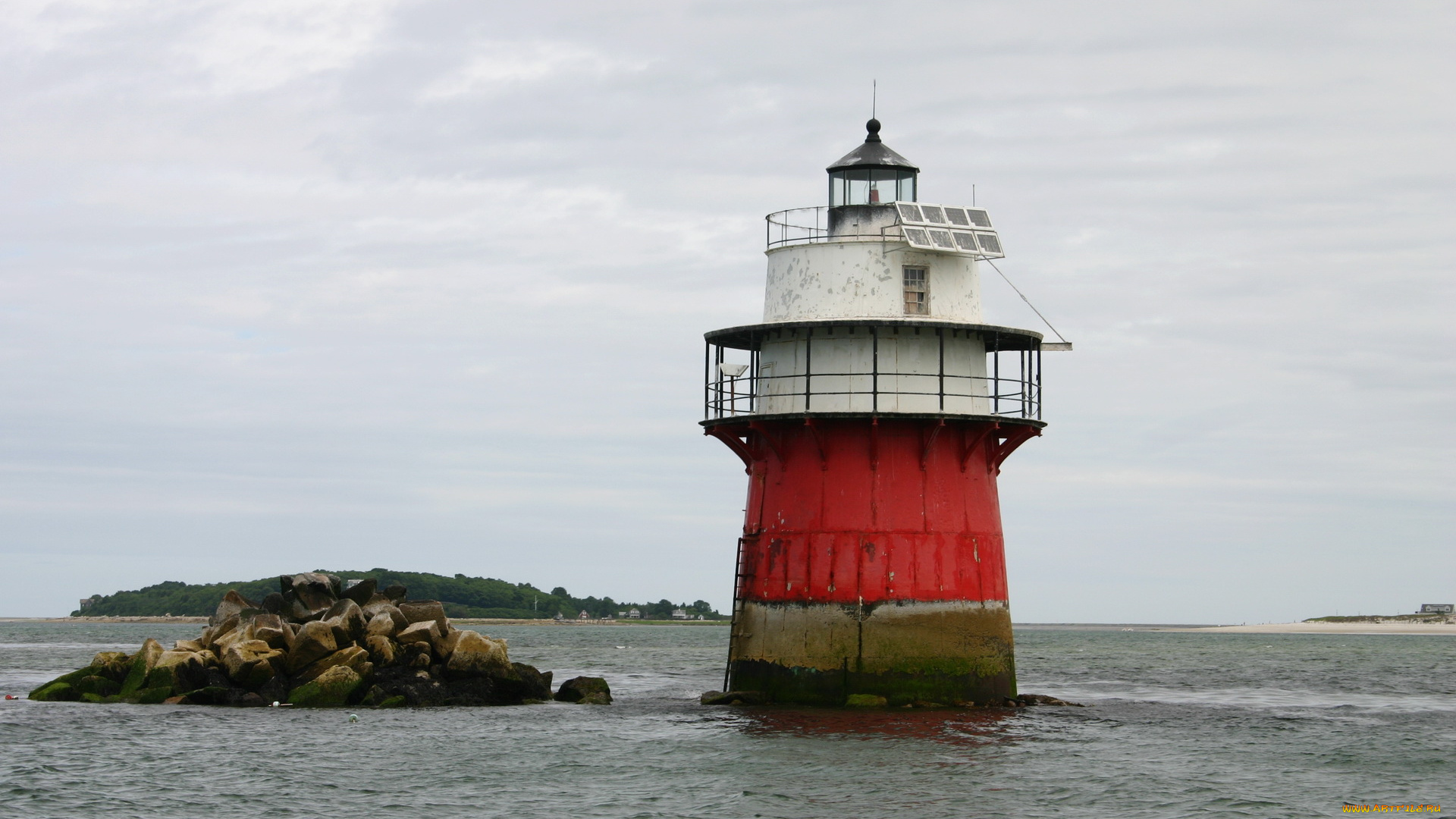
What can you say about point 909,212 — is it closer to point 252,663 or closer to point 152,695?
point 252,663

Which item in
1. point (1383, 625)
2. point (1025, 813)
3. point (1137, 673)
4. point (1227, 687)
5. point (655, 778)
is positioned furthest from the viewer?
point (1383, 625)

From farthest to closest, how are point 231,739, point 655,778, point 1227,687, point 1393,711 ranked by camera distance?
point 1227,687 < point 1393,711 < point 231,739 < point 655,778

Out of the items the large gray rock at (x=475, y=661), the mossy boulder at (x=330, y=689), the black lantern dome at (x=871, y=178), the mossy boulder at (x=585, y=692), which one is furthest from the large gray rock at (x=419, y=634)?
the black lantern dome at (x=871, y=178)

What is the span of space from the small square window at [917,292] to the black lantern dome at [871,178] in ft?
4.86

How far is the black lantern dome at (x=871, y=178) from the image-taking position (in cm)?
2848

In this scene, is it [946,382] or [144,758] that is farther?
[946,382]

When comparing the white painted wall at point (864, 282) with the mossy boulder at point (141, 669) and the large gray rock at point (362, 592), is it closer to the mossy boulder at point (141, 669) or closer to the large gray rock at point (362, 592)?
the large gray rock at point (362, 592)

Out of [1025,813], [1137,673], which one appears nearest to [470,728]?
[1025,813]

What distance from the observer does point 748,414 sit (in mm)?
28031

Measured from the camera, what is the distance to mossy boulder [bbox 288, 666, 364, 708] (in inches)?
1217

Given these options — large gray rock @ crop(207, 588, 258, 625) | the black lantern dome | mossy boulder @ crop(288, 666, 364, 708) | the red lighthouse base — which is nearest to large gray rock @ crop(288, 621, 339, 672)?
mossy boulder @ crop(288, 666, 364, 708)

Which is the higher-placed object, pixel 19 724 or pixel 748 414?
pixel 748 414

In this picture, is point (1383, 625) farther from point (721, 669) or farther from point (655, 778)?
point (655, 778)

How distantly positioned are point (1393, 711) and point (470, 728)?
19430mm
